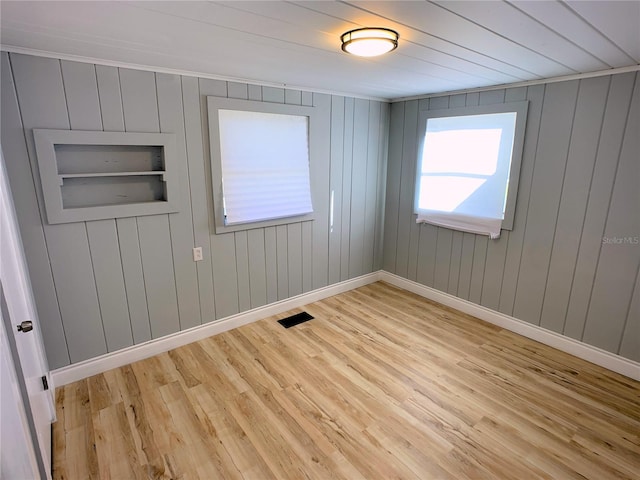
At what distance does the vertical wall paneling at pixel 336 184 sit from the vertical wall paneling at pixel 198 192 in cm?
139

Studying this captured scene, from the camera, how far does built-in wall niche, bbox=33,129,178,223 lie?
2170 mm

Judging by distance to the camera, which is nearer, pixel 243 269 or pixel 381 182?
pixel 243 269

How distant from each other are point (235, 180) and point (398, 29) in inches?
72.1

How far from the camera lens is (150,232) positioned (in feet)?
8.64

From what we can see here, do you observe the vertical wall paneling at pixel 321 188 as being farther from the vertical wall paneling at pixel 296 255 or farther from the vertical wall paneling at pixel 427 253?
the vertical wall paneling at pixel 427 253

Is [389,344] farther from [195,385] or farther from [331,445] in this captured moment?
[195,385]

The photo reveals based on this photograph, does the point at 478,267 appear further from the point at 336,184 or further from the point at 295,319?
the point at 295,319

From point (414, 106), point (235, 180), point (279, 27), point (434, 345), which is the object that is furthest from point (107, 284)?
point (414, 106)

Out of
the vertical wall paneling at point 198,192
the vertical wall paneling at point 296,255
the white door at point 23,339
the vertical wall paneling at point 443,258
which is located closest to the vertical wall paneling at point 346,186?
the vertical wall paneling at point 296,255

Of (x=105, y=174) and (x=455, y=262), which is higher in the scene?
(x=105, y=174)

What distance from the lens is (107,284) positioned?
2.51 metres

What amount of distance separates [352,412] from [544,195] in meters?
2.37

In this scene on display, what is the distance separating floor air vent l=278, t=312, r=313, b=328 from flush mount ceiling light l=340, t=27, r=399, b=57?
8.07 ft

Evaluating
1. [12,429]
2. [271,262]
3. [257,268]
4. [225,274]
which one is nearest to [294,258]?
[271,262]
